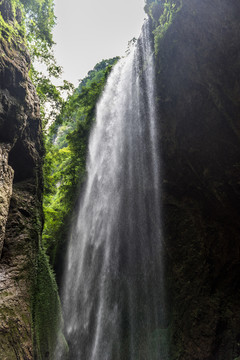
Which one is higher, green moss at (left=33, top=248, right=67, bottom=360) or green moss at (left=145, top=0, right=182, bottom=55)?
green moss at (left=145, top=0, right=182, bottom=55)

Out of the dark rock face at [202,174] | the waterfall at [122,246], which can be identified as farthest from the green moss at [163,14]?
the waterfall at [122,246]

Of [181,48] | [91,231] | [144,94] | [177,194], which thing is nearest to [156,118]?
[144,94]

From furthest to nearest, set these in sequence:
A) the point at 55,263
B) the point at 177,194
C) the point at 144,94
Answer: the point at 55,263
the point at 144,94
the point at 177,194

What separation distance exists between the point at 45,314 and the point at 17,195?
2949 millimetres

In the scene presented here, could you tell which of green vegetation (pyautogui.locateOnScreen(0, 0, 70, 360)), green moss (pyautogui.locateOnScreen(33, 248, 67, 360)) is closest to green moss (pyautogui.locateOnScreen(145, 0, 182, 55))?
→ green vegetation (pyautogui.locateOnScreen(0, 0, 70, 360))

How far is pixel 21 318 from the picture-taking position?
170 inches

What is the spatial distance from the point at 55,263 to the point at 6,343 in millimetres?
6515

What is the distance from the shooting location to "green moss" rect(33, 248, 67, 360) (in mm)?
5020

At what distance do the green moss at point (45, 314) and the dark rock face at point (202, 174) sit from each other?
11.4 feet

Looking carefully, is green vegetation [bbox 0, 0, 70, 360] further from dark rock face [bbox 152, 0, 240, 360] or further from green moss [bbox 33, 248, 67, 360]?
dark rock face [bbox 152, 0, 240, 360]

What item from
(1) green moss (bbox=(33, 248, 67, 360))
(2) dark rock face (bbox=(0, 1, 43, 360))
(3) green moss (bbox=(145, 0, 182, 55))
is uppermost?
(3) green moss (bbox=(145, 0, 182, 55))

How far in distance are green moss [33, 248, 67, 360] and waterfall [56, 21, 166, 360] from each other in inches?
71.5

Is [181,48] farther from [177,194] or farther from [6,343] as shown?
[6,343]

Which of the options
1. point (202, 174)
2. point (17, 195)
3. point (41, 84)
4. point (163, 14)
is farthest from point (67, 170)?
point (163, 14)
